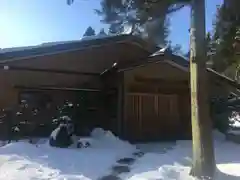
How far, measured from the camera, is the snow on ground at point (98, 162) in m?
6.93

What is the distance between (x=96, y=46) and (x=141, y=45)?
2.28m

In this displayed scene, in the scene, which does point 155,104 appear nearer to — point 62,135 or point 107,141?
point 107,141

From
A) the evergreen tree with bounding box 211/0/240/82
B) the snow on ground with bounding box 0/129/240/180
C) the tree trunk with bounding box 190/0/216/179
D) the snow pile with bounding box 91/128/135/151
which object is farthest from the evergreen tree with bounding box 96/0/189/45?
the snow pile with bounding box 91/128/135/151

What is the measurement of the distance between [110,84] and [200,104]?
6534 millimetres

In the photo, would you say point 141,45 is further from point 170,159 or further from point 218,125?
point 170,159

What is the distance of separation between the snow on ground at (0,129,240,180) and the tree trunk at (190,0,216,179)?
39cm

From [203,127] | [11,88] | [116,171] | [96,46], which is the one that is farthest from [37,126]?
[203,127]

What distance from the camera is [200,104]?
682 cm

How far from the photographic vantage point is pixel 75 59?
13164mm

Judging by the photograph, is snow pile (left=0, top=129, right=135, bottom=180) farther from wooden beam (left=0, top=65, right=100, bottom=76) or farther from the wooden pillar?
wooden beam (left=0, top=65, right=100, bottom=76)

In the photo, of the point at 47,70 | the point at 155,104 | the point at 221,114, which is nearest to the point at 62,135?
the point at 47,70

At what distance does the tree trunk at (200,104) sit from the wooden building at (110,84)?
14.7ft

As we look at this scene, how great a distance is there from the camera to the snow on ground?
693 cm

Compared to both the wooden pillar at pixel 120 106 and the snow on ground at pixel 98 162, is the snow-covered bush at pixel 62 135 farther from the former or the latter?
the wooden pillar at pixel 120 106
